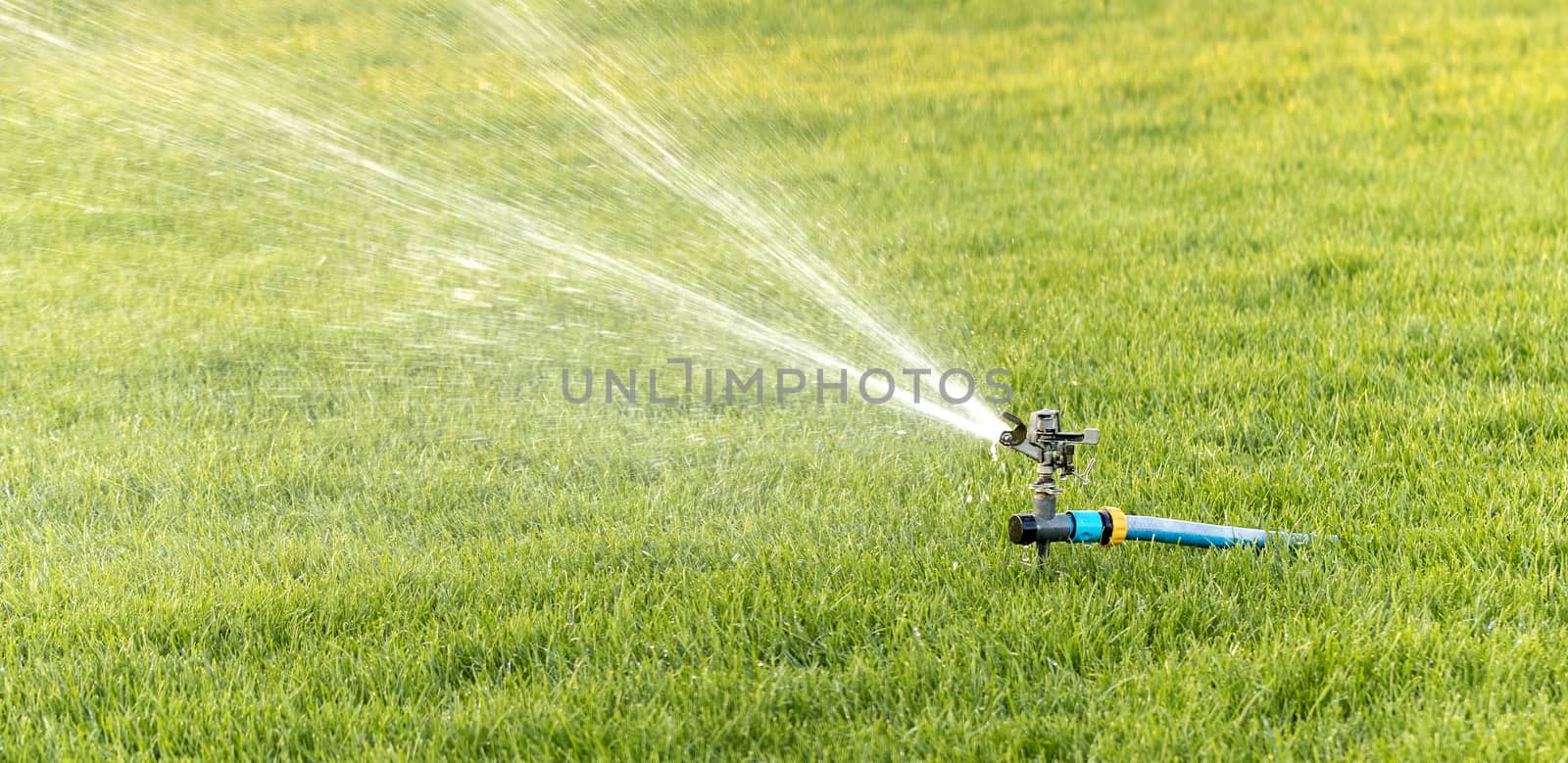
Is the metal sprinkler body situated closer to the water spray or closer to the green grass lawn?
the water spray

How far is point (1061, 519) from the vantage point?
2854 mm

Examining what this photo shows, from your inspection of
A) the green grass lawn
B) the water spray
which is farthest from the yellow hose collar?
the green grass lawn

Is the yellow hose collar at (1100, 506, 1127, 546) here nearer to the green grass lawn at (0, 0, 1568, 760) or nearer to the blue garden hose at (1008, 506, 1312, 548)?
the blue garden hose at (1008, 506, 1312, 548)

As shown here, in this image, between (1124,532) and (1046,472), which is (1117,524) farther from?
(1046,472)

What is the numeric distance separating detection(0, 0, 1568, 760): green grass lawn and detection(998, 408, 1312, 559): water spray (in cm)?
11

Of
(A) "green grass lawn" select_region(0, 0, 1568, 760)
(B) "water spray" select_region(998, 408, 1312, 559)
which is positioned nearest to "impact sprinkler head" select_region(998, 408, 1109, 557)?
(B) "water spray" select_region(998, 408, 1312, 559)

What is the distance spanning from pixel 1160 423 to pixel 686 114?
625cm

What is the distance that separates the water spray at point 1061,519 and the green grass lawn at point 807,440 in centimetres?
11

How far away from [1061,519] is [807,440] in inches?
53.3

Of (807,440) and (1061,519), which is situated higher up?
(807,440)

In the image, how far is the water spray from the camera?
9.32ft

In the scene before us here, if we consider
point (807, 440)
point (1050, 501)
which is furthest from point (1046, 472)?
point (807, 440)

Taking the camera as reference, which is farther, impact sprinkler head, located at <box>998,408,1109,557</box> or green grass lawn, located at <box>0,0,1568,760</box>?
impact sprinkler head, located at <box>998,408,1109,557</box>

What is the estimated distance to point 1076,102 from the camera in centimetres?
908
